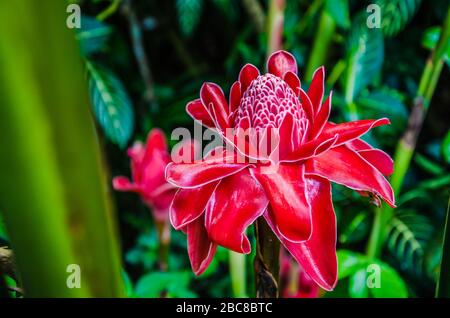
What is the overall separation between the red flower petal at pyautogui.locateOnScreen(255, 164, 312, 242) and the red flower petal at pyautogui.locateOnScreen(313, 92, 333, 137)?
0.02 meters

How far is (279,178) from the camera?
0.24m

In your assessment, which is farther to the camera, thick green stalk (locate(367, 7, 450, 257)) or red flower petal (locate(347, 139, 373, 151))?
thick green stalk (locate(367, 7, 450, 257))

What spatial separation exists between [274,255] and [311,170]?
1.8 inches

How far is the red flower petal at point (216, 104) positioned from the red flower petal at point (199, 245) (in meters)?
0.05

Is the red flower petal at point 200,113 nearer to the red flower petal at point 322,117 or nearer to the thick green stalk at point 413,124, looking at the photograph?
the red flower petal at point 322,117

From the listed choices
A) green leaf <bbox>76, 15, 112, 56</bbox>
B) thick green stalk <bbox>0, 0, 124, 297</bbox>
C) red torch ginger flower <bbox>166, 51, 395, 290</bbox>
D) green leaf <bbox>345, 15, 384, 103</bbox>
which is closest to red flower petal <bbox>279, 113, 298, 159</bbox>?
red torch ginger flower <bbox>166, 51, 395, 290</bbox>

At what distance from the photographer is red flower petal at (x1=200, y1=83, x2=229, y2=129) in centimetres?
26

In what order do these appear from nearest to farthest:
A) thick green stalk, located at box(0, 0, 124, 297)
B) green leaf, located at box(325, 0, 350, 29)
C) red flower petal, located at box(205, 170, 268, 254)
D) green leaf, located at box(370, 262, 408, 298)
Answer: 1. thick green stalk, located at box(0, 0, 124, 297)
2. red flower petal, located at box(205, 170, 268, 254)
3. green leaf, located at box(370, 262, 408, 298)
4. green leaf, located at box(325, 0, 350, 29)

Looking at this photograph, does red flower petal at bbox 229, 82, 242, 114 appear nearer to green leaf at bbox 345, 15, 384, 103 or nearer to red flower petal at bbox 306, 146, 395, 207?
red flower petal at bbox 306, 146, 395, 207

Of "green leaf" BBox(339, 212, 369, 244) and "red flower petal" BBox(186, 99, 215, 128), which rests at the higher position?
"red flower petal" BBox(186, 99, 215, 128)

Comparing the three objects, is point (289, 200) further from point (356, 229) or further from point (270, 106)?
point (356, 229)

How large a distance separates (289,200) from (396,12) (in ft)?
1.06

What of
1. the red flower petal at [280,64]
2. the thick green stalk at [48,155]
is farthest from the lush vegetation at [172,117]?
the red flower petal at [280,64]

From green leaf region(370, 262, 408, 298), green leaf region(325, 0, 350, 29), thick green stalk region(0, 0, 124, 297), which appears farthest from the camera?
green leaf region(325, 0, 350, 29)
